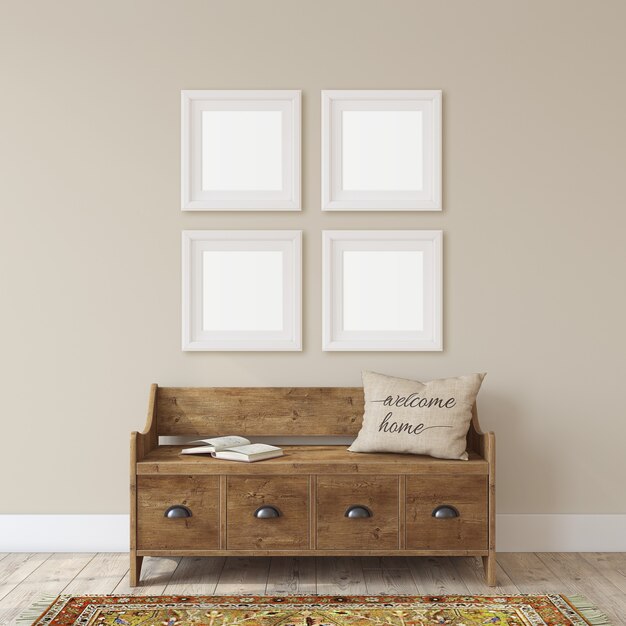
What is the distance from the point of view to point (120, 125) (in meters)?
2.98

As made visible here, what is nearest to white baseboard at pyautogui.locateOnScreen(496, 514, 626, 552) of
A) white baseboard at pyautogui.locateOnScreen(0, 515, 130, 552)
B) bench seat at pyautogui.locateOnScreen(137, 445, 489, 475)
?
bench seat at pyautogui.locateOnScreen(137, 445, 489, 475)

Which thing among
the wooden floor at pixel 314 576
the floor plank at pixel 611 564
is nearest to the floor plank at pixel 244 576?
the wooden floor at pixel 314 576

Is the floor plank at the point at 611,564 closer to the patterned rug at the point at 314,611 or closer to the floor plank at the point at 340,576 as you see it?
the patterned rug at the point at 314,611

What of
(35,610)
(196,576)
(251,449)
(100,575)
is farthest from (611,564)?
(35,610)

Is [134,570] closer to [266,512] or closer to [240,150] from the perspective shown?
[266,512]

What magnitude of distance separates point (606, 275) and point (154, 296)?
195 cm

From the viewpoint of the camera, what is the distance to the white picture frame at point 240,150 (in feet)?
9.70

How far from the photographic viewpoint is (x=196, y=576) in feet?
8.66

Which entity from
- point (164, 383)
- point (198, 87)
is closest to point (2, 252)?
point (164, 383)

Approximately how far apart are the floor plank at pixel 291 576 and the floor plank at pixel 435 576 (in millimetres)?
394

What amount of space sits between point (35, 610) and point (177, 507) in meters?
0.56

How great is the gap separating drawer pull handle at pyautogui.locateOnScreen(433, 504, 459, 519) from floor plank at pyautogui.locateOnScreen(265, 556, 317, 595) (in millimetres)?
520

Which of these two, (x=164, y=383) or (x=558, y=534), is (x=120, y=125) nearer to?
(x=164, y=383)

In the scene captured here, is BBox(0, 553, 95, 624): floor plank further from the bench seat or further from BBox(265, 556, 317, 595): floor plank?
BBox(265, 556, 317, 595): floor plank
